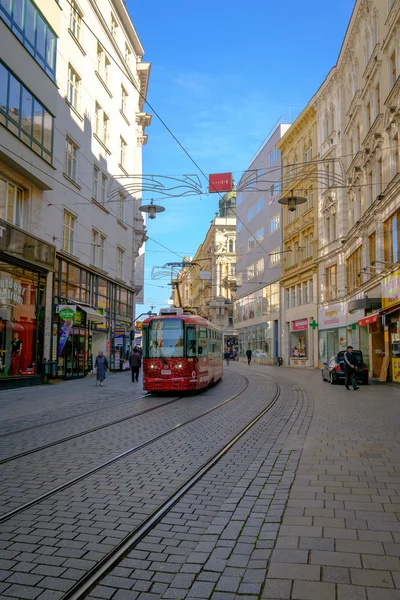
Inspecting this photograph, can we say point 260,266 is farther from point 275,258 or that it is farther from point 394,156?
point 394,156

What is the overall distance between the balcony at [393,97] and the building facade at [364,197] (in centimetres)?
4

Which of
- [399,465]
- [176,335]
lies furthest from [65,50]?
[399,465]

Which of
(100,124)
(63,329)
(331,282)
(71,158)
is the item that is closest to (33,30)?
(71,158)

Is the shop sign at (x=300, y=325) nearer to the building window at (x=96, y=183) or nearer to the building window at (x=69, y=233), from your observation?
the building window at (x=96, y=183)

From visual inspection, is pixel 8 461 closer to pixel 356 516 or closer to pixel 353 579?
pixel 356 516

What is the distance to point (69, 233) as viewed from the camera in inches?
1099

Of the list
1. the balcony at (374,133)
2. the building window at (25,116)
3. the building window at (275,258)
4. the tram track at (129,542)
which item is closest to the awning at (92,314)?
the building window at (25,116)

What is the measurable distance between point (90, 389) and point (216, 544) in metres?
18.3

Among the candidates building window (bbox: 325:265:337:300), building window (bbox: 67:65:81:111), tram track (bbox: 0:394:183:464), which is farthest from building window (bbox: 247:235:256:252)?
Result: tram track (bbox: 0:394:183:464)

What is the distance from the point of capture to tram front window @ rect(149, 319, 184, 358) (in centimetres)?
1922

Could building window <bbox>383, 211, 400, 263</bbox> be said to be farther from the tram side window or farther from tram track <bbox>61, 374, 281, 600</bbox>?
tram track <bbox>61, 374, 281, 600</bbox>

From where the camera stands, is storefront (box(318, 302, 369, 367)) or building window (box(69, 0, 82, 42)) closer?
building window (box(69, 0, 82, 42))

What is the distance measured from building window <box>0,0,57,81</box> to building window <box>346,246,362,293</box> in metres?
19.7

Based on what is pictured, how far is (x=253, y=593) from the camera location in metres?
3.57
